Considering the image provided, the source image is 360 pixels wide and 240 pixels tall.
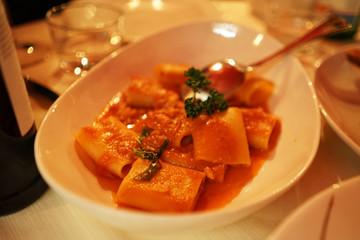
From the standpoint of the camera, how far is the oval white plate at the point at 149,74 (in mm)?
700

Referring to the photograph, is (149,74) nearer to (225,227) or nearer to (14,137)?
(14,137)

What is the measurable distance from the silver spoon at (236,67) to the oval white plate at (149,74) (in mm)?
81

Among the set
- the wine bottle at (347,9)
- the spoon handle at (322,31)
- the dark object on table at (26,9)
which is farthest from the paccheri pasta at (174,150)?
the dark object on table at (26,9)

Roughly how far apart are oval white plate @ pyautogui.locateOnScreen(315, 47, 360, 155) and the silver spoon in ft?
0.41

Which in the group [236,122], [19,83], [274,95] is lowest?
[274,95]

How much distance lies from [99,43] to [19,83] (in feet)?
3.15

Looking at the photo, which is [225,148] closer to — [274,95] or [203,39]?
[274,95]

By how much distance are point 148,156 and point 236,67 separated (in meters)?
0.74

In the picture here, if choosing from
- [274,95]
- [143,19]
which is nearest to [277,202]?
[274,95]

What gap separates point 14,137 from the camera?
2.83 feet

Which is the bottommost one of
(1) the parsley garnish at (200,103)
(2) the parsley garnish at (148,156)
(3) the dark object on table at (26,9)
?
(3) the dark object on table at (26,9)

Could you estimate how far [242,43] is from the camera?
1630 mm

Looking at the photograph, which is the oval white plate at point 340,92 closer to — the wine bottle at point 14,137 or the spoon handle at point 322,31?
the spoon handle at point 322,31

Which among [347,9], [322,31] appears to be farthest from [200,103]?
[347,9]
